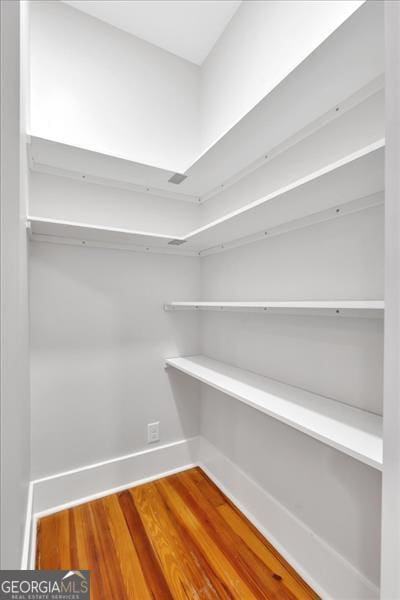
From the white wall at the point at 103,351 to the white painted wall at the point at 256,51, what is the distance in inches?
37.3

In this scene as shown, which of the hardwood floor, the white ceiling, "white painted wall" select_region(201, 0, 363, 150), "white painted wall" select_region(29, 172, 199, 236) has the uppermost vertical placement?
the white ceiling

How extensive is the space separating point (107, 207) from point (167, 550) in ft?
5.65

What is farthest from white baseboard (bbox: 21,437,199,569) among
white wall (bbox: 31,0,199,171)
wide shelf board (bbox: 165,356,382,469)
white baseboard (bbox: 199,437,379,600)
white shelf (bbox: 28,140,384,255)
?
white wall (bbox: 31,0,199,171)

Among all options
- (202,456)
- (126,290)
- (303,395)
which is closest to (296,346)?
(303,395)

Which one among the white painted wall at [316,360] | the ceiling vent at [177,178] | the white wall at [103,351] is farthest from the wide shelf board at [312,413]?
the ceiling vent at [177,178]

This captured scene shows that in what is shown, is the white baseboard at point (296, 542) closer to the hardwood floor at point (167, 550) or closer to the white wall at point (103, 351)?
the hardwood floor at point (167, 550)

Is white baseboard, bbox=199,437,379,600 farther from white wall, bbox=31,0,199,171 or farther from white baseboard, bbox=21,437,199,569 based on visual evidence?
white wall, bbox=31,0,199,171

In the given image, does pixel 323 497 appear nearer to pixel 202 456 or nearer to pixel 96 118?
pixel 202 456

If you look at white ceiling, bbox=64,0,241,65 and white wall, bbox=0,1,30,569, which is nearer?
white wall, bbox=0,1,30,569

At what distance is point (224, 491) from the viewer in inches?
60.9

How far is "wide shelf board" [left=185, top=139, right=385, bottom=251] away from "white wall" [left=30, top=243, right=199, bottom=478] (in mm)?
576

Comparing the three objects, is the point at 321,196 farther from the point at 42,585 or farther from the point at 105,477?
the point at 105,477

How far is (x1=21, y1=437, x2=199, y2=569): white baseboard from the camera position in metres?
1.39

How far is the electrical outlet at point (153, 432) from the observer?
66.7 inches
